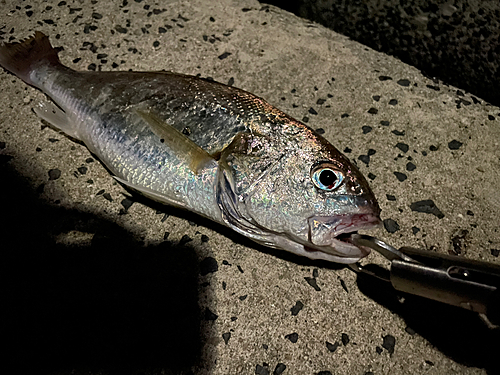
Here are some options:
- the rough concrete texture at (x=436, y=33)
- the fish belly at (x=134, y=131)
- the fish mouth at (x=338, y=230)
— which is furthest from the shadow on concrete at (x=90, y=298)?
the rough concrete texture at (x=436, y=33)

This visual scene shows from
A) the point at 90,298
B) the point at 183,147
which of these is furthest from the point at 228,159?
the point at 90,298

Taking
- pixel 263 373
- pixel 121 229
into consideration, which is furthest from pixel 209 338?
pixel 121 229

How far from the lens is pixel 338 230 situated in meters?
1.72

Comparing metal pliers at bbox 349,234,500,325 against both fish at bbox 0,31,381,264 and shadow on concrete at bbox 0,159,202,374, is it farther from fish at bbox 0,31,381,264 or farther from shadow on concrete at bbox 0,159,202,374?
shadow on concrete at bbox 0,159,202,374

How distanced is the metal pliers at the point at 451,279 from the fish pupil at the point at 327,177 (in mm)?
412

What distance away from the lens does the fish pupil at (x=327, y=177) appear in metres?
1.78

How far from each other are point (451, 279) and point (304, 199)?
700 millimetres

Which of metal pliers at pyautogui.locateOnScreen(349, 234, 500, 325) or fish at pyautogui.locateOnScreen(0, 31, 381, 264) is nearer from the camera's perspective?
metal pliers at pyautogui.locateOnScreen(349, 234, 500, 325)

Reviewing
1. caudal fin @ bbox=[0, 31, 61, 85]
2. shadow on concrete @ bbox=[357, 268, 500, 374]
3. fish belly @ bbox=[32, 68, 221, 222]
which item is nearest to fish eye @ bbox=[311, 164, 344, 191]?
fish belly @ bbox=[32, 68, 221, 222]

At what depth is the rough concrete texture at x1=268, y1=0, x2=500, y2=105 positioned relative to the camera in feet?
8.87

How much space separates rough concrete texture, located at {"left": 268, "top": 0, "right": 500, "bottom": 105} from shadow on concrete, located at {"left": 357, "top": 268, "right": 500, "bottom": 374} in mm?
1853

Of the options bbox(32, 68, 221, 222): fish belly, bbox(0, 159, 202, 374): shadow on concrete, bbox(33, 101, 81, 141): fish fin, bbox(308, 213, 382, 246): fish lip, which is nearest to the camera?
bbox(308, 213, 382, 246): fish lip

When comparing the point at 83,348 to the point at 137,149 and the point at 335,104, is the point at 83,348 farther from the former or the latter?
the point at 335,104

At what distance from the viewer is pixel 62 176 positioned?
96.3 inches
